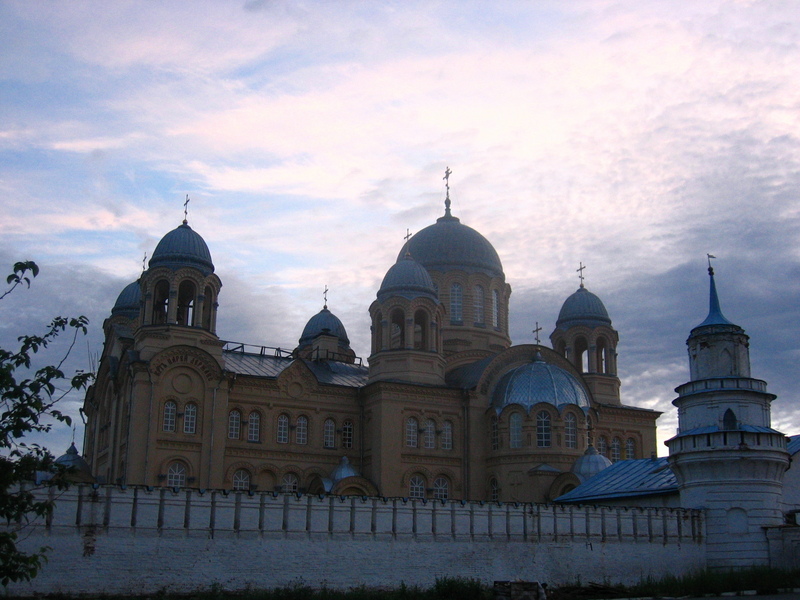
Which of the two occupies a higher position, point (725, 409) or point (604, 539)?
point (725, 409)

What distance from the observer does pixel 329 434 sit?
35.3 m

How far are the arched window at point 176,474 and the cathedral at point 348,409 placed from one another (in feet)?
0.15

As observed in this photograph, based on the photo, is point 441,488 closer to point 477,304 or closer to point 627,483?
point 627,483

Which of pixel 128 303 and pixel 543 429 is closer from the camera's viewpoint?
pixel 543 429

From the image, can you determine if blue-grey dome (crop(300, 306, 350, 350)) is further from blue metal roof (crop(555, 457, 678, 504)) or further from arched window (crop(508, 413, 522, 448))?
blue metal roof (crop(555, 457, 678, 504))

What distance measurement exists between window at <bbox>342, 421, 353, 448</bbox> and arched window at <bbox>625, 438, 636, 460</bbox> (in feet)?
42.2

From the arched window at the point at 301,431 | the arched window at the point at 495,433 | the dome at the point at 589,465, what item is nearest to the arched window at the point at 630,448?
the dome at the point at 589,465

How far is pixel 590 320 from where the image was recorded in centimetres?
4244

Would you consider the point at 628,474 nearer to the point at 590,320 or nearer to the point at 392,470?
the point at 392,470

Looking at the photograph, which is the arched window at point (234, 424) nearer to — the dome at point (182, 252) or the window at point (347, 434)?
the window at point (347, 434)

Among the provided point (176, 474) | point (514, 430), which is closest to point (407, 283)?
point (514, 430)

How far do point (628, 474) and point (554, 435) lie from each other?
384 cm

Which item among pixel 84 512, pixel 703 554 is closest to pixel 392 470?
pixel 703 554

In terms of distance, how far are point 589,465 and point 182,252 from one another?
16462 millimetres
